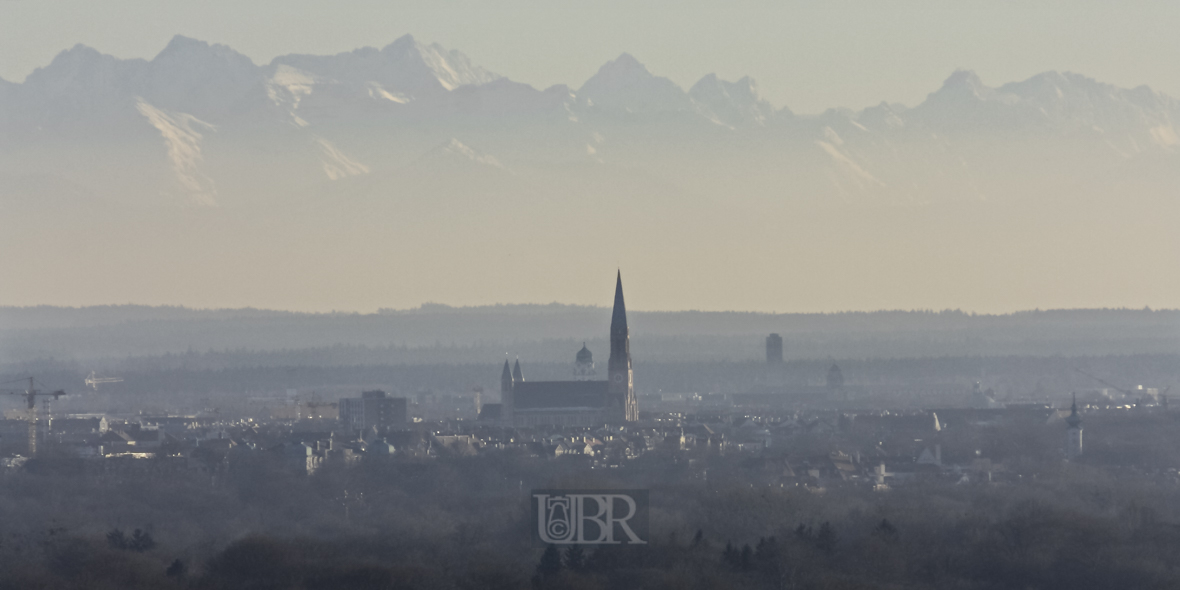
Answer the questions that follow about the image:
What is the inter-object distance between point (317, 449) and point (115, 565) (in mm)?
71438

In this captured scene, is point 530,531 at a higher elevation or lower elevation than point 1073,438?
lower

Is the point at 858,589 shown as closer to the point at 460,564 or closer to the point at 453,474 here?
the point at 460,564

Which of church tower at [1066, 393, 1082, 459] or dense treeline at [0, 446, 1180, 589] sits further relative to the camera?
church tower at [1066, 393, 1082, 459]

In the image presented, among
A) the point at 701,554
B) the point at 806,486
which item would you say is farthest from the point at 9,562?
the point at 806,486

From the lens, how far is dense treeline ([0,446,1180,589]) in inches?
3639

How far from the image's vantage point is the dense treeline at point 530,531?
3639 inches

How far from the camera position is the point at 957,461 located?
160m

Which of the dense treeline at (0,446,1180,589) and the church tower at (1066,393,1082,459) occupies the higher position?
the church tower at (1066,393,1082,459)

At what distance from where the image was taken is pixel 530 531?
11112cm

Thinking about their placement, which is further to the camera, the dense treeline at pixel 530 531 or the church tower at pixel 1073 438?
the church tower at pixel 1073 438

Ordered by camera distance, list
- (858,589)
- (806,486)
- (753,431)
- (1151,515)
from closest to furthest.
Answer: (858,589), (1151,515), (806,486), (753,431)

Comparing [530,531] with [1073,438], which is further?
[1073,438]

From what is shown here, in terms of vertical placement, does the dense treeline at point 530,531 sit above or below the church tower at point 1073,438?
below

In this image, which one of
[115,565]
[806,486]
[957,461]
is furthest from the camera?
[957,461]
